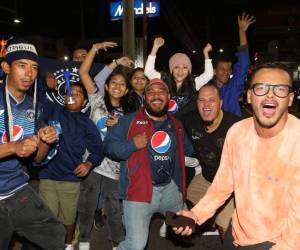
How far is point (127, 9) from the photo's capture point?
8.85m

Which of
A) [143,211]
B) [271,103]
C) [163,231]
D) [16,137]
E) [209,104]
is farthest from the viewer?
[163,231]

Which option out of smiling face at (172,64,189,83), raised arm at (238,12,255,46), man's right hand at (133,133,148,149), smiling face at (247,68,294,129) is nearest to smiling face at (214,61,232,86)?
raised arm at (238,12,255,46)

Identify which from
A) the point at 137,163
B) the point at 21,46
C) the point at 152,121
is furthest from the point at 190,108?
the point at 21,46

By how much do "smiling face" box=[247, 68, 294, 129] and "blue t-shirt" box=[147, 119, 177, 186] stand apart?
1697 millimetres

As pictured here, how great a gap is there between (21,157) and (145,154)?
1.31 m

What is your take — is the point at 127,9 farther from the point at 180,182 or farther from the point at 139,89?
the point at 180,182

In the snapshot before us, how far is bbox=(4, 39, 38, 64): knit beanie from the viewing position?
343 cm

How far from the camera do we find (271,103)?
254 centimetres

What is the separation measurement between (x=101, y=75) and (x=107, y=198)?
172 centimetres

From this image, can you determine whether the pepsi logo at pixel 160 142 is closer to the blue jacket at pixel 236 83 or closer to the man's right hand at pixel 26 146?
the man's right hand at pixel 26 146

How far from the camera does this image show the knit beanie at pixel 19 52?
11.2ft

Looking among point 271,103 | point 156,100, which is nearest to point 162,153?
point 156,100

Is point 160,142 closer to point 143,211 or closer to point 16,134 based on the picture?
point 143,211

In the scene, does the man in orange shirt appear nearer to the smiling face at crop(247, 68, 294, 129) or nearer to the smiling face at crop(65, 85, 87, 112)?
the smiling face at crop(247, 68, 294, 129)
